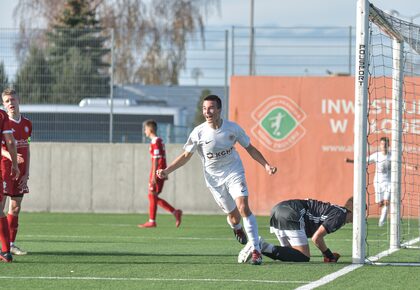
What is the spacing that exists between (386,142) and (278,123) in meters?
5.15

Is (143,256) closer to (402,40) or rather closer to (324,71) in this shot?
(402,40)

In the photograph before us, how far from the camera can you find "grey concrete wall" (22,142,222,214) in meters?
26.5

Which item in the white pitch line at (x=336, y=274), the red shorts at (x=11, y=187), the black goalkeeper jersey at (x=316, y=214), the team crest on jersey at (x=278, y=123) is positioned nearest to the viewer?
the white pitch line at (x=336, y=274)

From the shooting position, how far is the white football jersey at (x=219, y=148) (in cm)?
1329

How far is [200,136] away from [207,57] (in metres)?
13.1

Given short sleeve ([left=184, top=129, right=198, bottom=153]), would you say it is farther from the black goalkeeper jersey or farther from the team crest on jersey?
the team crest on jersey

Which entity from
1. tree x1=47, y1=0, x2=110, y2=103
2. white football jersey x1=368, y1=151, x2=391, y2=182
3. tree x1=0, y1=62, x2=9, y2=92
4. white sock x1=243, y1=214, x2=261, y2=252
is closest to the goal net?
white football jersey x1=368, y1=151, x2=391, y2=182

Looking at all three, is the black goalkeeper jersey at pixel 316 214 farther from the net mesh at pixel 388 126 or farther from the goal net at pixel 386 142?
the net mesh at pixel 388 126

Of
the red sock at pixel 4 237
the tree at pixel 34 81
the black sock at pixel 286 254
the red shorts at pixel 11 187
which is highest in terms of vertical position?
the tree at pixel 34 81

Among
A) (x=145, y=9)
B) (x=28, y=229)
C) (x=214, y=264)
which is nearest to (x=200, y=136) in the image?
(x=214, y=264)

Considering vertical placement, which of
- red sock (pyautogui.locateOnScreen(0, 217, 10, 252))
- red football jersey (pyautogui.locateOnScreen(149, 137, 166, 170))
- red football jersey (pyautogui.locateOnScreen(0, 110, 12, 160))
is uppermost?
red football jersey (pyautogui.locateOnScreen(0, 110, 12, 160))

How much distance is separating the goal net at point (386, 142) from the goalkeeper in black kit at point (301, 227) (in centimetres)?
37

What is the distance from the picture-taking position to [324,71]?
86.2 ft

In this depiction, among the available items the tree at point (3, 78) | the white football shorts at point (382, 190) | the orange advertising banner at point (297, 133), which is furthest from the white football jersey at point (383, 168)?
the tree at point (3, 78)
